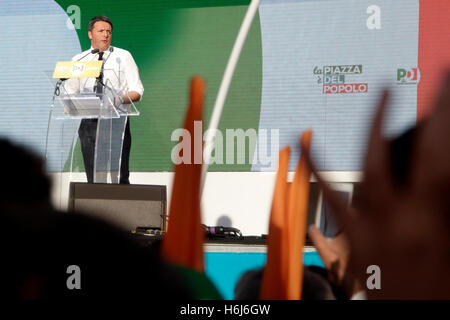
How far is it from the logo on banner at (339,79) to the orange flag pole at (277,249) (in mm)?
4929

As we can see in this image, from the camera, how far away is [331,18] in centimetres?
546

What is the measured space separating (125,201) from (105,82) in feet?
4.04

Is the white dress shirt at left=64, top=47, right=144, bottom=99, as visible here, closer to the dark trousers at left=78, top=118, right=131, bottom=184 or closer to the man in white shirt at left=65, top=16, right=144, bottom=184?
the man in white shirt at left=65, top=16, right=144, bottom=184

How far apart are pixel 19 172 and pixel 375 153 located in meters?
0.27

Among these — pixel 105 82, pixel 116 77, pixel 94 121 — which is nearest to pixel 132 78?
pixel 116 77

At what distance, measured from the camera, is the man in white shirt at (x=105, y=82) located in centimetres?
379

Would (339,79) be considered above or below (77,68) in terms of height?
above

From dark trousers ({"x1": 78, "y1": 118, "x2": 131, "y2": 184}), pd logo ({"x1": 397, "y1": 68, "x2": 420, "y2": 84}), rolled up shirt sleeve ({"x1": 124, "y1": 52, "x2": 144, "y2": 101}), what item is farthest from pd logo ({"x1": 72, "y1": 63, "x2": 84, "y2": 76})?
pd logo ({"x1": 397, "y1": 68, "x2": 420, "y2": 84})

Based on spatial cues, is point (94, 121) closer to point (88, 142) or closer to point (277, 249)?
point (88, 142)

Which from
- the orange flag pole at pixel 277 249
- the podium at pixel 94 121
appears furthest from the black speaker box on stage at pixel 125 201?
the orange flag pole at pixel 277 249

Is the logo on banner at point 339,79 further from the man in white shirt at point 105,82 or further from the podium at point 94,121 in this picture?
the podium at point 94,121

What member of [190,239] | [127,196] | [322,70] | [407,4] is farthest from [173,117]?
[190,239]

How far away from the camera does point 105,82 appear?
3721 mm

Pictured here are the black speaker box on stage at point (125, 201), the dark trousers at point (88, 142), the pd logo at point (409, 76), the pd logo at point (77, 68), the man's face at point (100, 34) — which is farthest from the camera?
the pd logo at point (409, 76)
